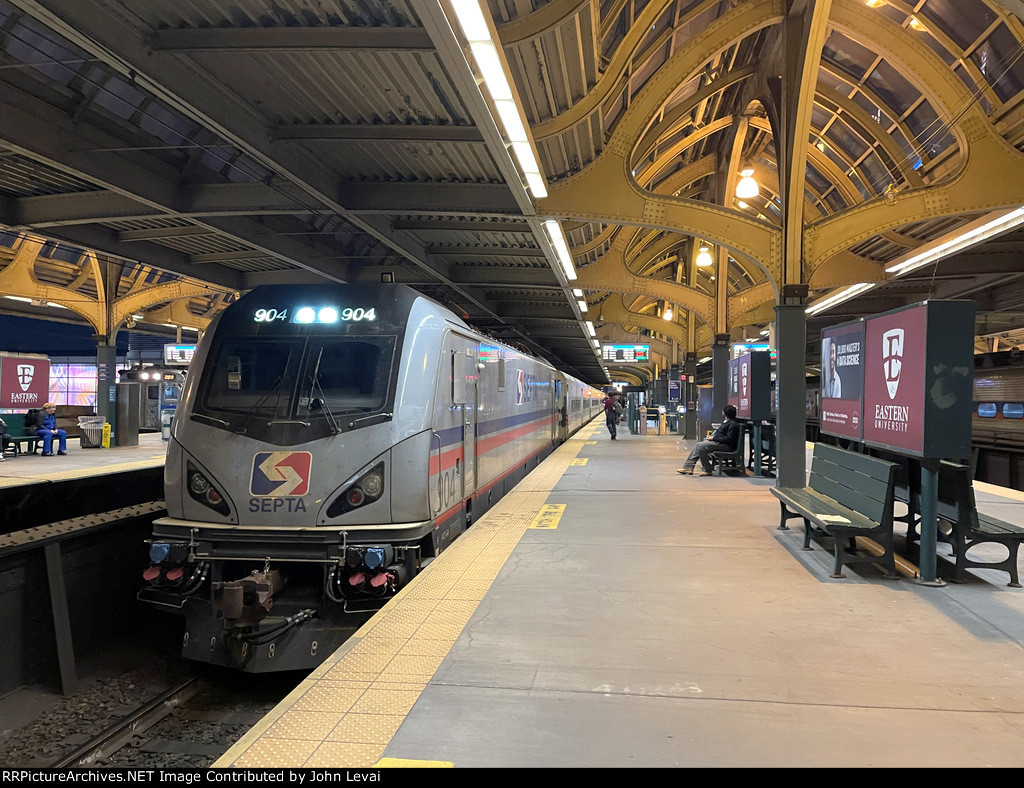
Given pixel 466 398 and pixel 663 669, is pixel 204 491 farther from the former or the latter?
pixel 663 669

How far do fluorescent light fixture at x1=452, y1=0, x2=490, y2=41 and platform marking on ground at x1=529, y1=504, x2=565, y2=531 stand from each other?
4993 millimetres

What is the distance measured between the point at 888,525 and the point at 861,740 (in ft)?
9.83

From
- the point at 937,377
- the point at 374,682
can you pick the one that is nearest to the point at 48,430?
the point at 374,682

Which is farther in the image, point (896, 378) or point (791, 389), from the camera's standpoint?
point (791, 389)

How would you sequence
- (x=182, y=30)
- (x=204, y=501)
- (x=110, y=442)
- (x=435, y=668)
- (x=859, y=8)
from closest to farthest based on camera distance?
(x=435, y=668)
(x=204, y=501)
(x=182, y=30)
(x=859, y=8)
(x=110, y=442)

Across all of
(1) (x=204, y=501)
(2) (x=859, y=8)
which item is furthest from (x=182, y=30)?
(2) (x=859, y=8)

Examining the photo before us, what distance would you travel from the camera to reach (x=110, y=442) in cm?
2130

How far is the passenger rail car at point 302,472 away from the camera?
16.4 feet

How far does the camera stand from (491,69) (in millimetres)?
6008

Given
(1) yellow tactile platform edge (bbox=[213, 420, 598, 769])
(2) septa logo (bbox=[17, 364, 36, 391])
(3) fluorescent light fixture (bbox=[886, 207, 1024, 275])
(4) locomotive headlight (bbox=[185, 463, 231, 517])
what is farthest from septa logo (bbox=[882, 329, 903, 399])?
(2) septa logo (bbox=[17, 364, 36, 391])

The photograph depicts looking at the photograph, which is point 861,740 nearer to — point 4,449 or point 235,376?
point 235,376

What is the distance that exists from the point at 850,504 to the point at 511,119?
508cm

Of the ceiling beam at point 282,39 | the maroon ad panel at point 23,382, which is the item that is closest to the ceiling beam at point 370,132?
the ceiling beam at point 282,39

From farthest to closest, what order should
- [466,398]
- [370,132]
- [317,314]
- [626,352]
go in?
[626,352] < [370,132] < [466,398] < [317,314]
